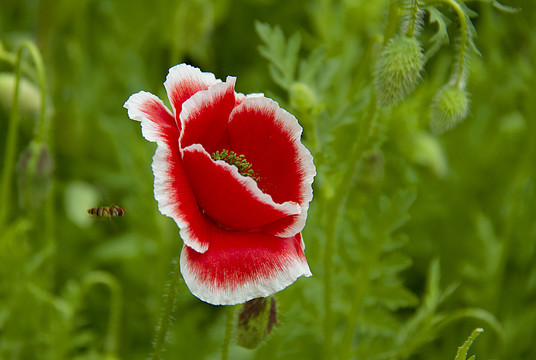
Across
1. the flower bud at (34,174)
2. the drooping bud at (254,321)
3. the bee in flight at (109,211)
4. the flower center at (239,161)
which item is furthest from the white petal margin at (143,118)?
the flower bud at (34,174)

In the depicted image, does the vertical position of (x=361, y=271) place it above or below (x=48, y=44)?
below

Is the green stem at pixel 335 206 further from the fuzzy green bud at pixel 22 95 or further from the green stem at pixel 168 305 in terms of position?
the fuzzy green bud at pixel 22 95

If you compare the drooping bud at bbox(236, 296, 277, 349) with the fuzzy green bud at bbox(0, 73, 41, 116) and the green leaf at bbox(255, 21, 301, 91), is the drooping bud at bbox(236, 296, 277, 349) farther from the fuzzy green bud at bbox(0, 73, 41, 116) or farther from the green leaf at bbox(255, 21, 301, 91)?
the fuzzy green bud at bbox(0, 73, 41, 116)

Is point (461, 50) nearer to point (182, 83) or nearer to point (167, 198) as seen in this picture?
point (182, 83)

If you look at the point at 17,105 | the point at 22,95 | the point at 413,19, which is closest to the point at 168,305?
the point at 413,19

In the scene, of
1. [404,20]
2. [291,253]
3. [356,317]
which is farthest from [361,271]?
[291,253]

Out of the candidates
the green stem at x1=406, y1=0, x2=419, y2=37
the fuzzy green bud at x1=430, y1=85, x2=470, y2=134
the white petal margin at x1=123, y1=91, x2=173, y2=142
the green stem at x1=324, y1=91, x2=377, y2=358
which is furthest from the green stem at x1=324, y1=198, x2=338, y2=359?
the white petal margin at x1=123, y1=91, x2=173, y2=142

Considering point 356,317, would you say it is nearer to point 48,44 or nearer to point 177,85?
point 177,85
